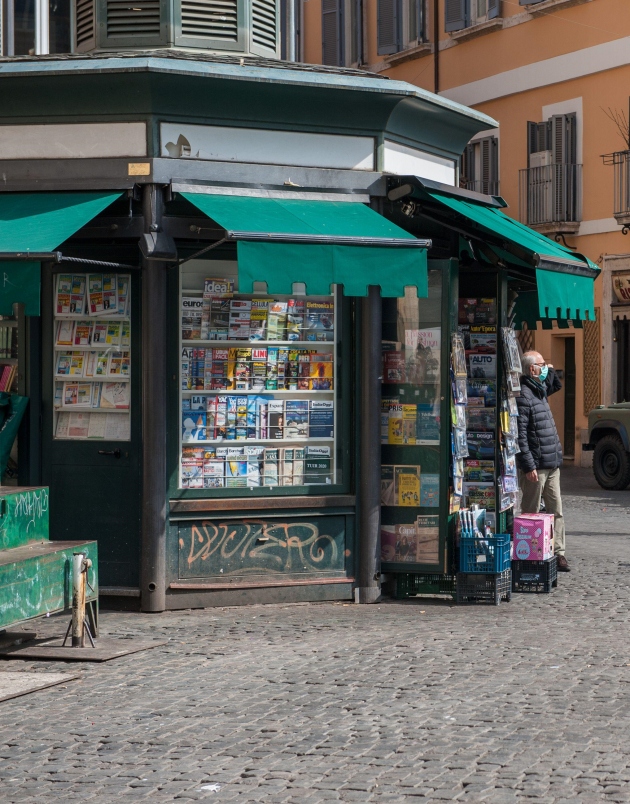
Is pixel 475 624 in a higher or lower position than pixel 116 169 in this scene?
lower

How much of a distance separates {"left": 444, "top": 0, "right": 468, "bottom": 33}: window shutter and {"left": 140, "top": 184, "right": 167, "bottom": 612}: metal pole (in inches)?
794

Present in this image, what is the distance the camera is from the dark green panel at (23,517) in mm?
7410

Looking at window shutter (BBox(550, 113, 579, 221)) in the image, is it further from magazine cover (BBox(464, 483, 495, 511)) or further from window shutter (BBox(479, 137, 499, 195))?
magazine cover (BBox(464, 483, 495, 511))

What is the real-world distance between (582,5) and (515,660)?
20.3 metres

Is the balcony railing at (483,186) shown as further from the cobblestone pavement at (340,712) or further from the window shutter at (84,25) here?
the cobblestone pavement at (340,712)

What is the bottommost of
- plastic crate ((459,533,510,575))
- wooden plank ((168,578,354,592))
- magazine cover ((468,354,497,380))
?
wooden plank ((168,578,354,592))

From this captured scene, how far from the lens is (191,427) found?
360 inches

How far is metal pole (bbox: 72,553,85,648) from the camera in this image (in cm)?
761

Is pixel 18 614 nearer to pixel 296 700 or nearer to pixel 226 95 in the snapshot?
pixel 296 700

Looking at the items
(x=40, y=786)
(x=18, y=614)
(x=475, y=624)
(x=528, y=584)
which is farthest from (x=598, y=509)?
(x=40, y=786)

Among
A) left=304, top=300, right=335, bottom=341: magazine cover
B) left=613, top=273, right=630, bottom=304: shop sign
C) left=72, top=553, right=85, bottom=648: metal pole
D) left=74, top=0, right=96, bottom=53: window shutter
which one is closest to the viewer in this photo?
left=72, top=553, right=85, bottom=648: metal pole

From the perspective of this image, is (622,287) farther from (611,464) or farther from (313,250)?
(313,250)

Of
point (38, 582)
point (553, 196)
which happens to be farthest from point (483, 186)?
point (38, 582)

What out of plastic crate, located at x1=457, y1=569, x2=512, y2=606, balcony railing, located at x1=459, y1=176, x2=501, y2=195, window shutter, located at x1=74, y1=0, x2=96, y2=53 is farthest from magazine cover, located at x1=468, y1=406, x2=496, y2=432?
balcony railing, located at x1=459, y1=176, x2=501, y2=195
